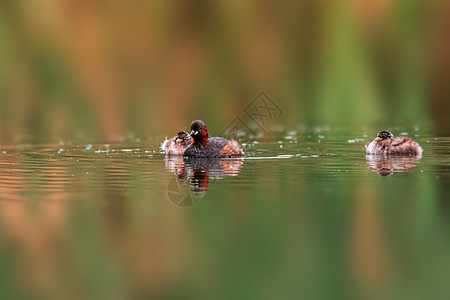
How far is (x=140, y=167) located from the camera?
15.0 m

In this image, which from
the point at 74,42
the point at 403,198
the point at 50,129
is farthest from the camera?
the point at 74,42

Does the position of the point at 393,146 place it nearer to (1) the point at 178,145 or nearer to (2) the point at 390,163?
(2) the point at 390,163

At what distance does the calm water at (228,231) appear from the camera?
7578mm

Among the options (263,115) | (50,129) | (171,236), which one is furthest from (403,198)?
(263,115)

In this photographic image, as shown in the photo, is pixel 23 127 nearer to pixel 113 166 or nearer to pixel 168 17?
pixel 113 166

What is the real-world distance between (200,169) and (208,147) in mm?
2048

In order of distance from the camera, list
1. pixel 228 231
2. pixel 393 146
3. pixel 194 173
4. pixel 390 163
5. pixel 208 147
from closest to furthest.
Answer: pixel 228 231
pixel 194 173
pixel 390 163
pixel 393 146
pixel 208 147

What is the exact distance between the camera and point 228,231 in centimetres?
923

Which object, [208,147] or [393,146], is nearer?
[393,146]

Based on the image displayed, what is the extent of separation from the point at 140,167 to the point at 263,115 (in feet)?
51.4

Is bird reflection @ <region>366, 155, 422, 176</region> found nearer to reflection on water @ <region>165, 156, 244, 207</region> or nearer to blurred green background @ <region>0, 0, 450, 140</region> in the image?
reflection on water @ <region>165, 156, 244, 207</region>

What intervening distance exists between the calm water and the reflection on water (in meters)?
0.06

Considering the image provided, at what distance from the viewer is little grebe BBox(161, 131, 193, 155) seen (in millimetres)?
17344

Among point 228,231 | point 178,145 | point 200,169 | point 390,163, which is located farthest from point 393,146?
point 228,231
